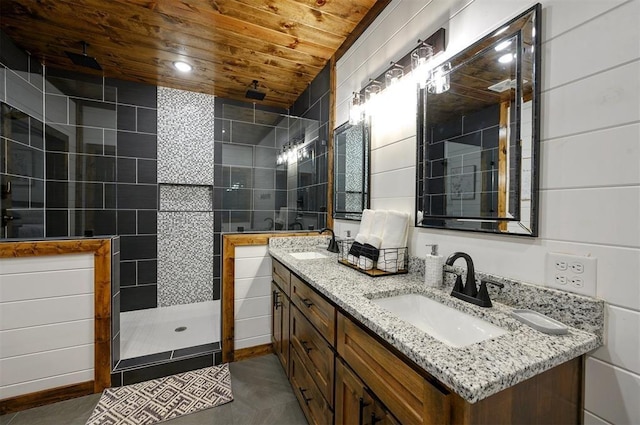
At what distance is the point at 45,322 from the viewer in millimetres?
1554

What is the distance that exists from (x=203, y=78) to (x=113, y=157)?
1.24 metres

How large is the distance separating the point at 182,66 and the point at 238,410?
2.82 metres

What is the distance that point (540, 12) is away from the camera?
0.87m

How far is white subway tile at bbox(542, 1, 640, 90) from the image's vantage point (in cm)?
69

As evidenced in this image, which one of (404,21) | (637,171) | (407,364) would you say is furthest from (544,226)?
(404,21)

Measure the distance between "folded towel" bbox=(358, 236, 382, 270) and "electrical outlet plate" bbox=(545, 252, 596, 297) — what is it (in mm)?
699

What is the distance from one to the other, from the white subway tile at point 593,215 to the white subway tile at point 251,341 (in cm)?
194

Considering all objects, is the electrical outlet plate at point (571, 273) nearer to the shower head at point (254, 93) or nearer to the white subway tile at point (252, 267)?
the white subway tile at point (252, 267)

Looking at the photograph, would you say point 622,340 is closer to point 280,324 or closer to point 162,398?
point 280,324

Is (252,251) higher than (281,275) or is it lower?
higher

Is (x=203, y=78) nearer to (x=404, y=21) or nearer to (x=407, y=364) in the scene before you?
(x=404, y=21)

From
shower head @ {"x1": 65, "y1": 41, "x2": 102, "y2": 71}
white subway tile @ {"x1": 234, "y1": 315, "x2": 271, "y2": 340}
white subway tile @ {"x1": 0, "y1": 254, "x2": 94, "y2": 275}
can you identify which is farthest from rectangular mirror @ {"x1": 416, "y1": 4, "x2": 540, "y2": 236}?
shower head @ {"x1": 65, "y1": 41, "x2": 102, "y2": 71}

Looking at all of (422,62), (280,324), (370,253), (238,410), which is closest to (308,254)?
(280,324)

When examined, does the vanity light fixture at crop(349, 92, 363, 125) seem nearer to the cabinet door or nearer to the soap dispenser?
the soap dispenser
